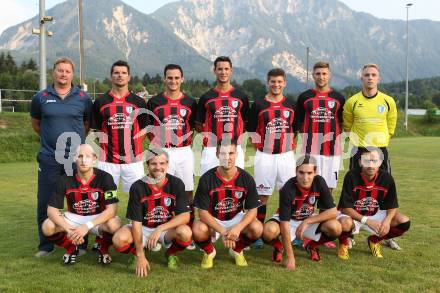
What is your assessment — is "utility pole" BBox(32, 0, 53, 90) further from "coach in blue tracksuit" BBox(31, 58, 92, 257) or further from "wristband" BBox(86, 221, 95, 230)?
"wristband" BBox(86, 221, 95, 230)

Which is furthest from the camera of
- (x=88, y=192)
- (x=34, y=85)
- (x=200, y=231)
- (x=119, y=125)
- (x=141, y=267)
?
(x=34, y=85)

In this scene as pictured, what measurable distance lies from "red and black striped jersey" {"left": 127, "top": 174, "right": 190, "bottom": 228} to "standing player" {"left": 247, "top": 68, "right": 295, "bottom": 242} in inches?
50.5

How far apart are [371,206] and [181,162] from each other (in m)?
2.32

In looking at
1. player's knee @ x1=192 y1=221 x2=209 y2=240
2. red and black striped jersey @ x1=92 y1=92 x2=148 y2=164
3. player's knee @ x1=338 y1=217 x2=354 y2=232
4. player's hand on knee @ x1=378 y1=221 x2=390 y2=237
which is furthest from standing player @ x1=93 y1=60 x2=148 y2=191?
player's hand on knee @ x1=378 y1=221 x2=390 y2=237

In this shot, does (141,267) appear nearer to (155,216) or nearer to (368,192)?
(155,216)

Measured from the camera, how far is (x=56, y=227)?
473 centimetres

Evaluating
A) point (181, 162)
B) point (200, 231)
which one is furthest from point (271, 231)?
point (181, 162)

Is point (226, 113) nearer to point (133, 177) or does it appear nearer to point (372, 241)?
point (133, 177)

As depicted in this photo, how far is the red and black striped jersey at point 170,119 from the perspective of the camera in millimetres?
5629

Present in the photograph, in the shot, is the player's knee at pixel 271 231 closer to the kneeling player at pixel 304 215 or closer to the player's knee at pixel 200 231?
the kneeling player at pixel 304 215

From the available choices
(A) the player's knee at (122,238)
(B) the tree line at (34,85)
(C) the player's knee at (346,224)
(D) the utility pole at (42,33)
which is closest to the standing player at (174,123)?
(A) the player's knee at (122,238)

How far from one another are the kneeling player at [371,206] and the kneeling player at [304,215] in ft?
0.68

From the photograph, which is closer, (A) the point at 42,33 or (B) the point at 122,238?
Answer: (B) the point at 122,238

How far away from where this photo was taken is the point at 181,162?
18.6 ft
